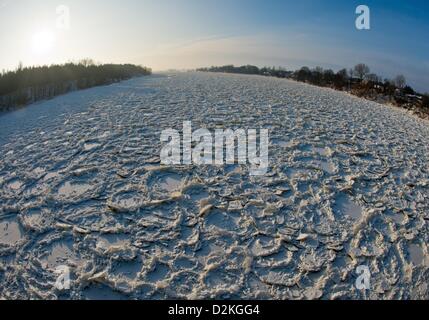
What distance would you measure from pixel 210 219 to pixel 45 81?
1338 centimetres

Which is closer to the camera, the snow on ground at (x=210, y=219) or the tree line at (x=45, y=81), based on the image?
the snow on ground at (x=210, y=219)

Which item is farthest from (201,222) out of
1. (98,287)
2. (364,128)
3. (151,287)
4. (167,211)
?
(364,128)

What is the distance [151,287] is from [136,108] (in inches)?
285

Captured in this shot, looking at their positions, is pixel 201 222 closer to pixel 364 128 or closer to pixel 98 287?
pixel 98 287

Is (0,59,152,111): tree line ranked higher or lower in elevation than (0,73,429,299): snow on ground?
higher

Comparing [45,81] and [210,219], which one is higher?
[45,81]

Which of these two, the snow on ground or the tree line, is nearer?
the snow on ground

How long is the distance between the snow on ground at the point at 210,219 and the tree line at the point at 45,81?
5597 mm

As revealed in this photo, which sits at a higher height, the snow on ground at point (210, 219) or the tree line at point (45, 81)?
the tree line at point (45, 81)

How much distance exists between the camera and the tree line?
1180 cm

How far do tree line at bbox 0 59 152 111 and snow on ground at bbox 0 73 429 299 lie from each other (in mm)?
5597

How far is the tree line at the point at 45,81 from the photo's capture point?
1180cm

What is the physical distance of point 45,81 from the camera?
45.3 ft
